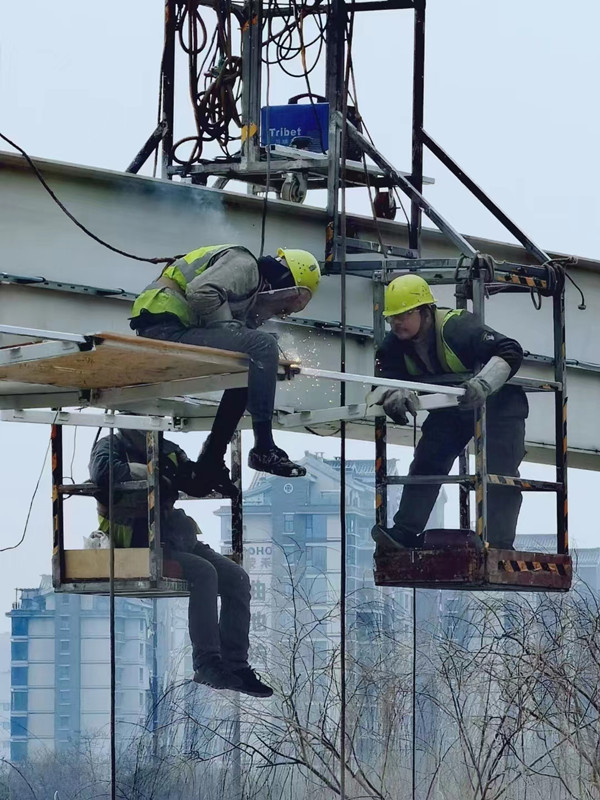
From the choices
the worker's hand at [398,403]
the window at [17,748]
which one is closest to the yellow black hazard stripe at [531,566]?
the worker's hand at [398,403]

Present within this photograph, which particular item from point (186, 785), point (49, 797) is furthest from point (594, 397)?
point (49, 797)

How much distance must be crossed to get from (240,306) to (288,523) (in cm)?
6826

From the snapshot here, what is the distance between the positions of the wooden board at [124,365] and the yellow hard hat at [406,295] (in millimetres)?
1826

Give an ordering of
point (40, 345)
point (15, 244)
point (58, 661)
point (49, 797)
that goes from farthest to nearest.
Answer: point (58, 661), point (49, 797), point (15, 244), point (40, 345)

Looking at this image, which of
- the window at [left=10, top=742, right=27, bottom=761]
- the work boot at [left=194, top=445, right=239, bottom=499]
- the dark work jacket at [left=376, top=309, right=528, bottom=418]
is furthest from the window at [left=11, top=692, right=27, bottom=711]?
the dark work jacket at [left=376, top=309, right=528, bottom=418]

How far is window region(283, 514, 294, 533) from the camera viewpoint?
76.9m

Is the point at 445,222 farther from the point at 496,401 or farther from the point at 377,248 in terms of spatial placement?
the point at 496,401

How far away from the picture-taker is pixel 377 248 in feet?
37.7

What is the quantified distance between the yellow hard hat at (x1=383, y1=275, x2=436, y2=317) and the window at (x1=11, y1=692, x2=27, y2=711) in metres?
59.0

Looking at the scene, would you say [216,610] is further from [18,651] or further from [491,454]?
[18,651]

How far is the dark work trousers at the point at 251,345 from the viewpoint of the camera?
9047mm

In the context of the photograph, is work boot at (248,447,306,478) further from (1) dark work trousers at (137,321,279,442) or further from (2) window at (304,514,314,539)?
(2) window at (304,514,314,539)

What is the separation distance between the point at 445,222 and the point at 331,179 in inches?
32.5

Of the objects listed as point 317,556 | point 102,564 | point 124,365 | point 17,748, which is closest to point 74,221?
point 124,365
